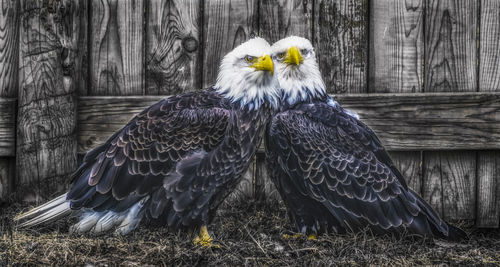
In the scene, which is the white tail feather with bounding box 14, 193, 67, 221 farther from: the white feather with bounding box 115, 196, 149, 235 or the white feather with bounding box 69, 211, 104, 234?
the white feather with bounding box 115, 196, 149, 235

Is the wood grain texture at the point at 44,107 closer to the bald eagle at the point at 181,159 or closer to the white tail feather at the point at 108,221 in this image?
the bald eagle at the point at 181,159

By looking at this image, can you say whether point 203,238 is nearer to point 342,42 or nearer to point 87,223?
point 87,223

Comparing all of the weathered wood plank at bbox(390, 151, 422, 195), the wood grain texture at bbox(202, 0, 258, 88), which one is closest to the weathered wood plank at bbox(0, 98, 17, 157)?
the wood grain texture at bbox(202, 0, 258, 88)

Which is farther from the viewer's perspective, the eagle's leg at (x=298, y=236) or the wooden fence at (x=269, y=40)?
the wooden fence at (x=269, y=40)

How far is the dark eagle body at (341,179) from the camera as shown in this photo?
3.81 meters

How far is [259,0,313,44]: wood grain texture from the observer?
4406mm

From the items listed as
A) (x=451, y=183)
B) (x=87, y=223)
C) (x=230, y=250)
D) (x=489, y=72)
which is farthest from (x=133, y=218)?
(x=489, y=72)

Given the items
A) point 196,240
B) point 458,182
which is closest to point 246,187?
point 196,240

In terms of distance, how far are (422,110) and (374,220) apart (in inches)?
38.5

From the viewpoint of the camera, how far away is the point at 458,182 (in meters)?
4.40

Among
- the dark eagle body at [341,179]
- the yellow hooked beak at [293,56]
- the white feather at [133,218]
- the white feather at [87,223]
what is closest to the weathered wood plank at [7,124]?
the white feather at [87,223]

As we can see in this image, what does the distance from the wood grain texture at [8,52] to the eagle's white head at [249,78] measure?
1.70m

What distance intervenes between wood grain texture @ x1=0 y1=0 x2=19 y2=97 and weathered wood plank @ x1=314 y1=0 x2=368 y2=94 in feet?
7.46

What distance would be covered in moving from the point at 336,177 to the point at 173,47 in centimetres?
160
